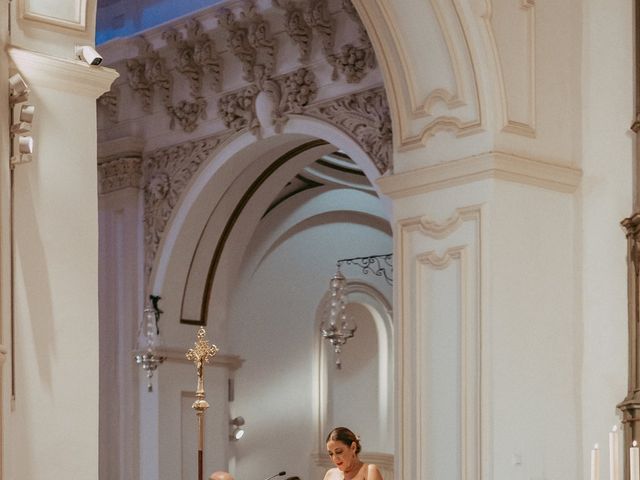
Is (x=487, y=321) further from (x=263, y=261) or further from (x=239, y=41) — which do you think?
(x=263, y=261)

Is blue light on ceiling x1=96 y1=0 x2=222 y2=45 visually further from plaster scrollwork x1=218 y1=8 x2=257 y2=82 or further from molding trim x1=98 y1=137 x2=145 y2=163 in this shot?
molding trim x1=98 y1=137 x2=145 y2=163

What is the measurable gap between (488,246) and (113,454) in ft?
17.2

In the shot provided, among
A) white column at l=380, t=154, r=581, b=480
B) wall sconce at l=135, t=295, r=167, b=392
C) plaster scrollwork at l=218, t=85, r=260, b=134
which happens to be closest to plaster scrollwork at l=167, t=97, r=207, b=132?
plaster scrollwork at l=218, t=85, r=260, b=134

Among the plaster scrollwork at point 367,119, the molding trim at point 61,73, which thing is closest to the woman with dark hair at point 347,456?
the plaster scrollwork at point 367,119

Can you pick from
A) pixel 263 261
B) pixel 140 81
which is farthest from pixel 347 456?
pixel 263 261

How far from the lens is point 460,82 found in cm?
793

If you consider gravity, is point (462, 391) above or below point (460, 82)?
below

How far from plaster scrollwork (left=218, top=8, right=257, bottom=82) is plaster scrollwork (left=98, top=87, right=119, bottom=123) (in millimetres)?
1584

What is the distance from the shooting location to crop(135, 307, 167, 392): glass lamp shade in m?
11.5

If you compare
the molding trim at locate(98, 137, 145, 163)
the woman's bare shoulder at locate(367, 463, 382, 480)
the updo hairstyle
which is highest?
the molding trim at locate(98, 137, 145, 163)

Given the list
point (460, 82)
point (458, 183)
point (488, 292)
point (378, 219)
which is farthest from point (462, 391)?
→ point (378, 219)

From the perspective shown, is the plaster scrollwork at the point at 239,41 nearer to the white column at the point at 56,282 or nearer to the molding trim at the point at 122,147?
the molding trim at the point at 122,147

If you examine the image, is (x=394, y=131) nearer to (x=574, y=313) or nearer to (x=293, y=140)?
(x=574, y=313)

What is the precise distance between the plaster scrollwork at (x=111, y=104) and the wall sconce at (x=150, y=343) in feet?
5.53
